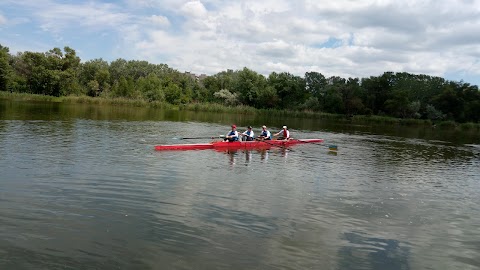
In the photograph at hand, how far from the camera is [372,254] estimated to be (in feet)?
30.3

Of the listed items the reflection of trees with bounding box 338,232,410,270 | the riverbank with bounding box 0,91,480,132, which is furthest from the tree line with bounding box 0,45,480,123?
the reflection of trees with bounding box 338,232,410,270

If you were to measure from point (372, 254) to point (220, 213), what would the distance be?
4.37 meters

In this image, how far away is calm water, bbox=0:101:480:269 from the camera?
334 inches

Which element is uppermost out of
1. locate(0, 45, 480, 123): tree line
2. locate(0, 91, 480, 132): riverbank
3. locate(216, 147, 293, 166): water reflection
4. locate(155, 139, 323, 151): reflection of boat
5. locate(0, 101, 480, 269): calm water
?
locate(0, 45, 480, 123): tree line

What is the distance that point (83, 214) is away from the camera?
1045cm

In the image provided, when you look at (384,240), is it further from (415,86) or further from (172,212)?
(415,86)

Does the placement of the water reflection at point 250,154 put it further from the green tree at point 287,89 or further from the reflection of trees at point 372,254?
the green tree at point 287,89

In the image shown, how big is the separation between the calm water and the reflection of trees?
28mm

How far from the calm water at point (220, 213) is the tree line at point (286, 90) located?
66.4 metres

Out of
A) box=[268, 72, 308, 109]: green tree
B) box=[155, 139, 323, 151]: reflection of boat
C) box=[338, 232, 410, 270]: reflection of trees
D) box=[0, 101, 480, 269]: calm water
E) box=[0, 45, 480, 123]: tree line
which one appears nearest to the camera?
box=[0, 101, 480, 269]: calm water

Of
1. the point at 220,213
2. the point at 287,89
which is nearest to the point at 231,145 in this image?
the point at 220,213

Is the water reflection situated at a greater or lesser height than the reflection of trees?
greater

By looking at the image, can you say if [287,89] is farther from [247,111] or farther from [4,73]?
A: [4,73]

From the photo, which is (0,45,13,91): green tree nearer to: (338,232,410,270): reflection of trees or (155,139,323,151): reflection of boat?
(155,139,323,151): reflection of boat
